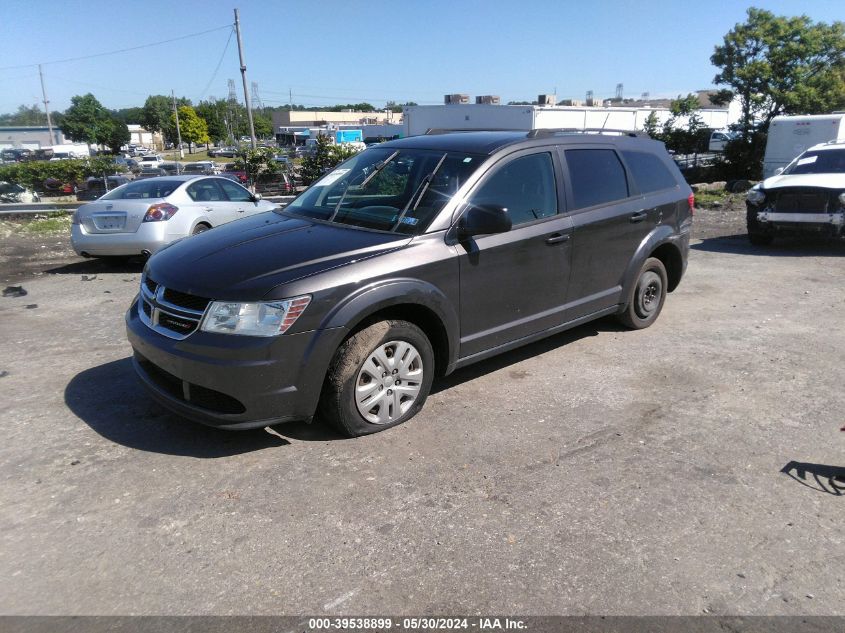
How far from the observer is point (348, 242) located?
4.11 metres

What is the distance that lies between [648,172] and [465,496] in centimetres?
403

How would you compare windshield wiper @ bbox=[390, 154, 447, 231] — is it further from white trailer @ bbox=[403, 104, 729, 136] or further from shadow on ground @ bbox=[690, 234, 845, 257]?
white trailer @ bbox=[403, 104, 729, 136]

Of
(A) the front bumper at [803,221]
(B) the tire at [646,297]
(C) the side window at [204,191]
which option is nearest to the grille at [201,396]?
(B) the tire at [646,297]

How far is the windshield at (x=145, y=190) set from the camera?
31.2 feet

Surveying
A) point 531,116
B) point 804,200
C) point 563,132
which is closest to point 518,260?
point 563,132

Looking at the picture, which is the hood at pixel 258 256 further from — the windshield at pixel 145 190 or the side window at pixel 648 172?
the windshield at pixel 145 190

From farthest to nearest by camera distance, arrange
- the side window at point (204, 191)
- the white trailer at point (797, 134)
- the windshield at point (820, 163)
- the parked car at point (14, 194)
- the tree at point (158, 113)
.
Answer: the tree at point (158, 113) → the parked car at point (14, 194) → the white trailer at point (797, 134) → the windshield at point (820, 163) → the side window at point (204, 191)

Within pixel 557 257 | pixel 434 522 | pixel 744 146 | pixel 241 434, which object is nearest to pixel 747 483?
pixel 434 522

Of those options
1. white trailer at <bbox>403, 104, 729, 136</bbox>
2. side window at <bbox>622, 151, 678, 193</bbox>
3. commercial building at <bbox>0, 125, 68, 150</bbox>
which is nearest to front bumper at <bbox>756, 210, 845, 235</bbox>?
side window at <bbox>622, 151, 678, 193</bbox>

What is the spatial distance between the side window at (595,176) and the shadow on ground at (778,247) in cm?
587

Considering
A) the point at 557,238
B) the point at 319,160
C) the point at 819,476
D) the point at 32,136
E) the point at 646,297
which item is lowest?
the point at 819,476

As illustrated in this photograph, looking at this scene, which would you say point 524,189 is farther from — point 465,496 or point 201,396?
point 201,396

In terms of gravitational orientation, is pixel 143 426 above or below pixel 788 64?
below

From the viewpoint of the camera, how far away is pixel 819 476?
12.1 feet
